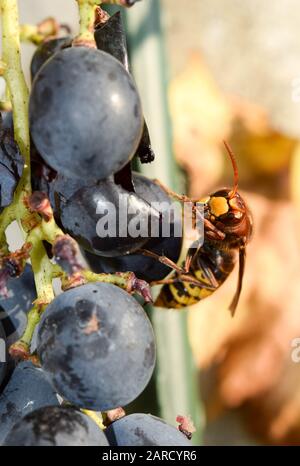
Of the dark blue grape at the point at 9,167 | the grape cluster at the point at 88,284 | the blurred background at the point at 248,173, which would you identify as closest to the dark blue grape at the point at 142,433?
the grape cluster at the point at 88,284

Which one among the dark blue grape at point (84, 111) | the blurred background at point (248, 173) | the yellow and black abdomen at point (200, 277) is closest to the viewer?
the dark blue grape at point (84, 111)

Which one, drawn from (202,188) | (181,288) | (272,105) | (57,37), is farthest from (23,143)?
(272,105)

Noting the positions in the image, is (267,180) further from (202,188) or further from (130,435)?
(130,435)

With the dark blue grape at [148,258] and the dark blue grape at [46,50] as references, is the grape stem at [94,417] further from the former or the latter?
the dark blue grape at [46,50]

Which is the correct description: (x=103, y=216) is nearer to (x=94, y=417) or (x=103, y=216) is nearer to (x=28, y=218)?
(x=28, y=218)

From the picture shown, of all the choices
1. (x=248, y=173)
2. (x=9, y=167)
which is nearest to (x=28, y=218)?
(x=9, y=167)

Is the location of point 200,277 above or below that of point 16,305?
below
